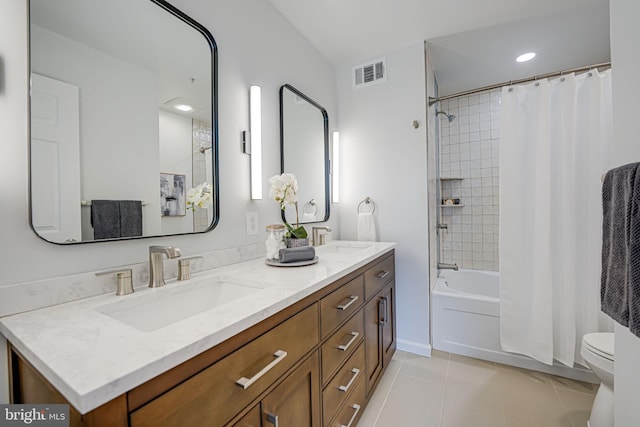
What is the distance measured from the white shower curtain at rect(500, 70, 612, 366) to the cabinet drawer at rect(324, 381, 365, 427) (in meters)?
1.19

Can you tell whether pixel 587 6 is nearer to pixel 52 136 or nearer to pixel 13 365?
pixel 52 136

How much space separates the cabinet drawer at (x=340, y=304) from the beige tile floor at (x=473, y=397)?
2.31 feet

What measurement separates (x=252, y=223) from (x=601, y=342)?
1956mm

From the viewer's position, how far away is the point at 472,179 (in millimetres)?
3008

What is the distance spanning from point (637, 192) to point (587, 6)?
1.87m

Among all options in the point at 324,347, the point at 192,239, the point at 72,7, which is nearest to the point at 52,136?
the point at 72,7

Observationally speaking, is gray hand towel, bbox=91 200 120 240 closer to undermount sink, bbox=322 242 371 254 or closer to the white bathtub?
undermount sink, bbox=322 242 371 254

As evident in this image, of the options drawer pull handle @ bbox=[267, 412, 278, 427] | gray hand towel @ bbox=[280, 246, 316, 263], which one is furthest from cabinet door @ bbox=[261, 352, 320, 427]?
gray hand towel @ bbox=[280, 246, 316, 263]

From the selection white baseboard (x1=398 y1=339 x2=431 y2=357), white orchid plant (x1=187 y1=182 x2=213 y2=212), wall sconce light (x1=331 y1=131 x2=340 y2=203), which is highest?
wall sconce light (x1=331 y1=131 x2=340 y2=203)

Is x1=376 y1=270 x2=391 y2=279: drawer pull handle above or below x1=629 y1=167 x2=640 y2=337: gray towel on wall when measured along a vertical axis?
below

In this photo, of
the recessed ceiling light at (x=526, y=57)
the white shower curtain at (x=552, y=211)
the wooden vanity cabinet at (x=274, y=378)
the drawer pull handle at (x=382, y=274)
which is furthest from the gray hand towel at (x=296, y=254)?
the recessed ceiling light at (x=526, y=57)

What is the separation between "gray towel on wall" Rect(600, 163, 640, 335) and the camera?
72cm

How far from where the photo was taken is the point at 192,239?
1229 mm

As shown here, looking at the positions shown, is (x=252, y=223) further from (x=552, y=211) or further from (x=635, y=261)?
(x=552, y=211)
